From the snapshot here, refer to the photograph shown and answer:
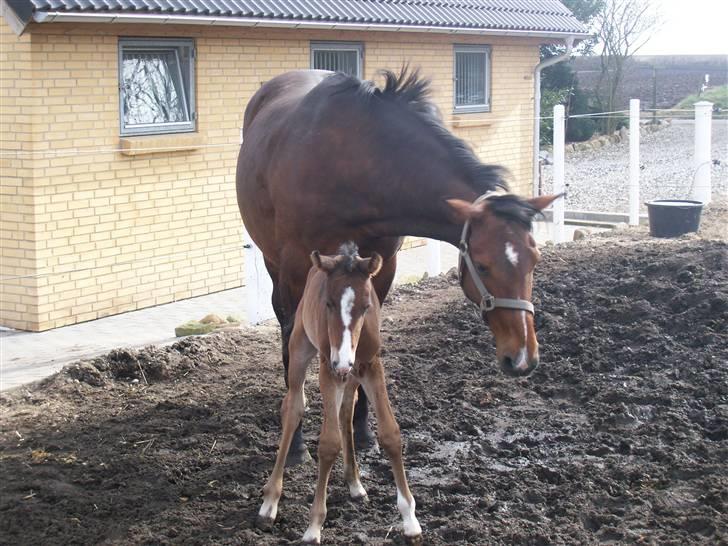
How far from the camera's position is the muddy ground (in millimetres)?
4840

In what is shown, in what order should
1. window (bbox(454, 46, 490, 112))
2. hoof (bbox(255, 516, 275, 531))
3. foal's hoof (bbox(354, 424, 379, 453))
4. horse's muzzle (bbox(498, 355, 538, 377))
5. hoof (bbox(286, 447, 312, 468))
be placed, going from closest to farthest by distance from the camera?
horse's muzzle (bbox(498, 355, 538, 377)) → hoof (bbox(255, 516, 275, 531)) → hoof (bbox(286, 447, 312, 468)) → foal's hoof (bbox(354, 424, 379, 453)) → window (bbox(454, 46, 490, 112))

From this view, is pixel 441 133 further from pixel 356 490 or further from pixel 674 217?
pixel 674 217

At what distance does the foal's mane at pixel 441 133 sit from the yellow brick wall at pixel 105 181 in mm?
4213

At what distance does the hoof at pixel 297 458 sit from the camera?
5.73 meters

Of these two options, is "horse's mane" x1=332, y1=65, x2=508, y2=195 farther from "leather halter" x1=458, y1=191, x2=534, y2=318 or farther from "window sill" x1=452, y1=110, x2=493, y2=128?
"window sill" x1=452, y1=110, x2=493, y2=128

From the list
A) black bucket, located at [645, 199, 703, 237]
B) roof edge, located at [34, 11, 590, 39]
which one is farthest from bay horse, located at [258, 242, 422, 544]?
black bucket, located at [645, 199, 703, 237]

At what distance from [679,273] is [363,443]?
4232 mm

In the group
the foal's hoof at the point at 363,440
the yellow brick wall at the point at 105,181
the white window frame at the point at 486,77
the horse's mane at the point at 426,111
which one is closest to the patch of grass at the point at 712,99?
the white window frame at the point at 486,77

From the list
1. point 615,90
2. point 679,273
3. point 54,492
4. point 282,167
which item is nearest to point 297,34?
point 679,273

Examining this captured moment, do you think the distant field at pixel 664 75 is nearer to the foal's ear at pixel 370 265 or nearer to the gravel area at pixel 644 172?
the gravel area at pixel 644 172

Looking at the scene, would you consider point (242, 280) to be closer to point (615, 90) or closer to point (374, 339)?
point (374, 339)

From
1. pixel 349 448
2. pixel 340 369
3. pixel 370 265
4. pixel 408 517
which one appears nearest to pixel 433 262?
pixel 349 448

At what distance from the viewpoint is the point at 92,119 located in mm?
9797

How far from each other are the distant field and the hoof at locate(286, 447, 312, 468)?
26.5 meters
